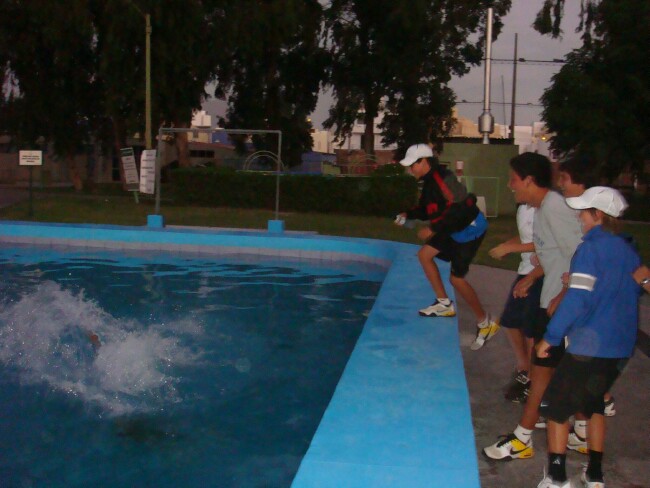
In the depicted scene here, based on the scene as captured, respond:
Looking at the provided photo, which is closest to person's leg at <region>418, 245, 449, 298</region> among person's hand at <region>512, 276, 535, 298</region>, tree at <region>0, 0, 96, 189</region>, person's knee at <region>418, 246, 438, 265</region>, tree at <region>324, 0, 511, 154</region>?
person's knee at <region>418, 246, 438, 265</region>

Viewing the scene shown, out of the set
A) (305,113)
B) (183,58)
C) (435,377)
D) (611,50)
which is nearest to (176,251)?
(435,377)

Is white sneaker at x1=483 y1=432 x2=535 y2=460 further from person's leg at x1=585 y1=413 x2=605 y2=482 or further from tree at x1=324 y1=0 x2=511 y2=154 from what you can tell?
tree at x1=324 y1=0 x2=511 y2=154

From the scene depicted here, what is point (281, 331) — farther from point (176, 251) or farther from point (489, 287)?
point (176, 251)

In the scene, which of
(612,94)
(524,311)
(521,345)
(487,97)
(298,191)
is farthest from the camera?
(612,94)

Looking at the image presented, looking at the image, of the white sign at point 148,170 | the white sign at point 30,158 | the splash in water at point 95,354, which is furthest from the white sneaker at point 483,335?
the white sign at point 148,170

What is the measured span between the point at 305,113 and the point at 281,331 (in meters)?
29.8

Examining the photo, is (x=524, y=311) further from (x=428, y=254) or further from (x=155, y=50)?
(x=155, y=50)

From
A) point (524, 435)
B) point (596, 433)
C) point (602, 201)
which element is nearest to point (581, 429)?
point (524, 435)

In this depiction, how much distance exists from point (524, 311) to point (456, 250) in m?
1.75

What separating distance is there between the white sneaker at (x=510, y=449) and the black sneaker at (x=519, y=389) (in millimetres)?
1093

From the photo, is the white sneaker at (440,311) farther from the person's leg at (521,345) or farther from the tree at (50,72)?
the tree at (50,72)

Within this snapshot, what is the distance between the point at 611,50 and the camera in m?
28.2

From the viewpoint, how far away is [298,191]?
2370cm

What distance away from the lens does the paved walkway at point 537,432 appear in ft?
13.8
